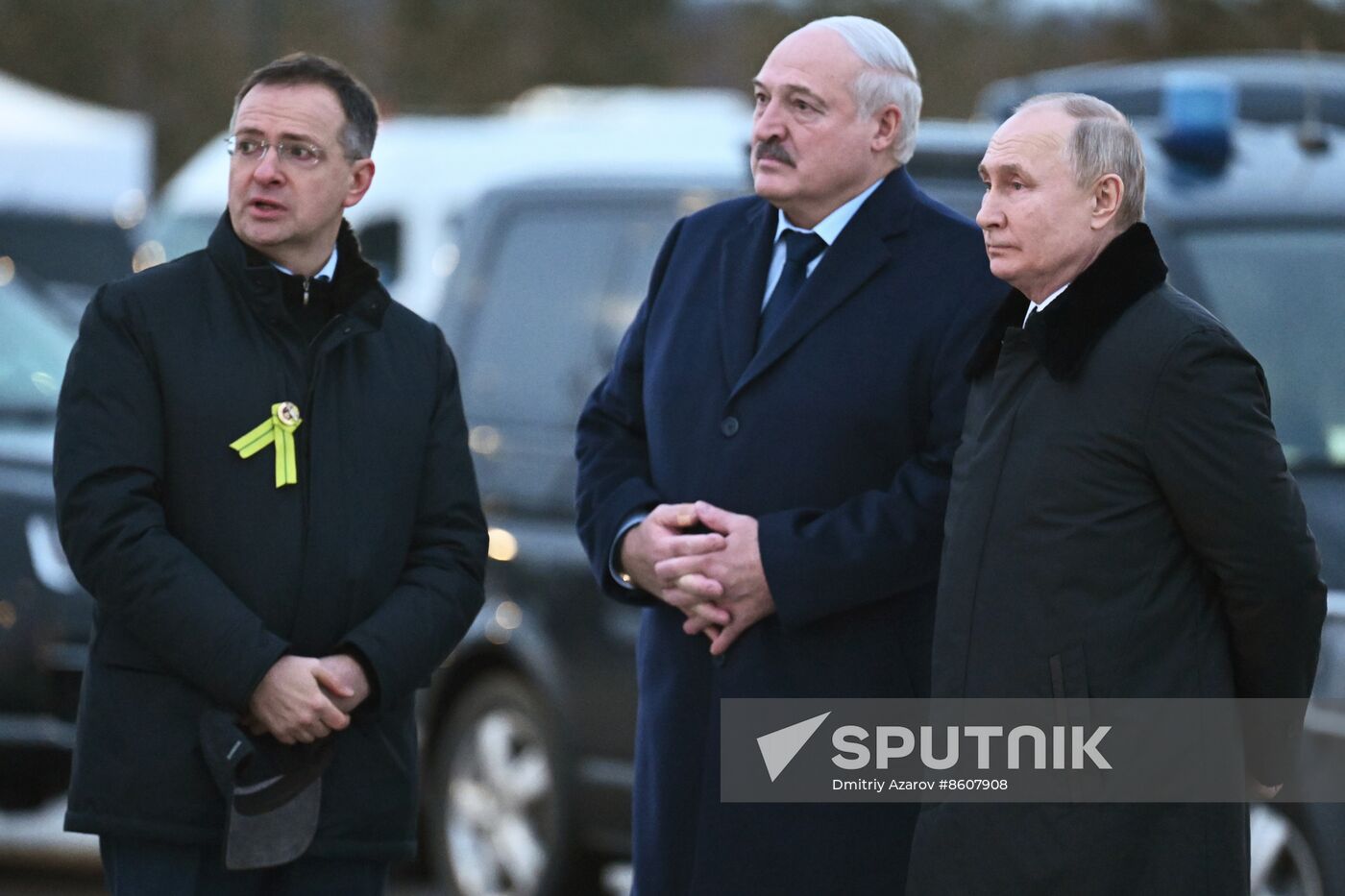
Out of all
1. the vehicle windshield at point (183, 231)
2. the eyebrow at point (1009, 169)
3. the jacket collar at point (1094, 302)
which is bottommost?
the jacket collar at point (1094, 302)

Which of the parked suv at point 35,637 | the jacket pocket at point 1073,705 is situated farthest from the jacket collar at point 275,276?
the parked suv at point 35,637

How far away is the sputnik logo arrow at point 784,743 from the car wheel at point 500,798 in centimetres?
220

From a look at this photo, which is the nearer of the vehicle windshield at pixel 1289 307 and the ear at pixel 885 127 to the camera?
the ear at pixel 885 127

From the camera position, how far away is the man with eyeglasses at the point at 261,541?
3.51 m

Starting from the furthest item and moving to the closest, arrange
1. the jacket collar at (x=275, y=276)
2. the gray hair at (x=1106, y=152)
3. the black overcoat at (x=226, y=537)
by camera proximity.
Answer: the jacket collar at (x=275, y=276), the black overcoat at (x=226, y=537), the gray hair at (x=1106, y=152)

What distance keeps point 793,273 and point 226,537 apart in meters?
1.10

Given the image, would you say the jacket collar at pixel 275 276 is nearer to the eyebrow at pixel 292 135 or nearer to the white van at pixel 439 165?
the eyebrow at pixel 292 135

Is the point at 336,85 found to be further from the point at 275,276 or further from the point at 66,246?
the point at 66,246

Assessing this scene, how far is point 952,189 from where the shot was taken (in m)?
5.51

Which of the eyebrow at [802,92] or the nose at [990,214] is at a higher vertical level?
the eyebrow at [802,92]

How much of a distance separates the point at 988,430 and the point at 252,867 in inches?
52.7

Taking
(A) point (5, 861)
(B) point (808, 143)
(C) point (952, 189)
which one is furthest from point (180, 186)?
(B) point (808, 143)

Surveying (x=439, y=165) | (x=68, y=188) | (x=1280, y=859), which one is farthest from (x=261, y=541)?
(x=439, y=165)

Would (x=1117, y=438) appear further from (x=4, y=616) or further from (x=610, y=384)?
(x=4, y=616)
